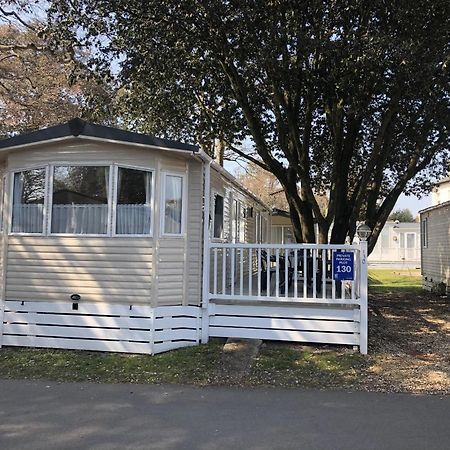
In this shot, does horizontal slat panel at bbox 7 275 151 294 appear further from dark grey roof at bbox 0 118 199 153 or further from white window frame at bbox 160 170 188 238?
dark grey roof at bbox 0 118 199 153

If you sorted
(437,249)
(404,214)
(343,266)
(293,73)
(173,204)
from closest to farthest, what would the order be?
(343,266)
(173,204)
(293,73)
(437,249)
(404,214)

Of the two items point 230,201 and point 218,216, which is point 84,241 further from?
point 230,201

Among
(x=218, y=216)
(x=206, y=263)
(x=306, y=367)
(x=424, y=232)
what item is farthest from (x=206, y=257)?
(x=424, y=232)

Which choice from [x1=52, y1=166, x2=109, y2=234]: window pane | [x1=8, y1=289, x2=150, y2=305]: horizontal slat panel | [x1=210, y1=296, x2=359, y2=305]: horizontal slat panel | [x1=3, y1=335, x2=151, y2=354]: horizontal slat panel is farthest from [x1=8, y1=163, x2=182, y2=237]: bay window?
[x1=3, y1=335, x2=151, y2=354]: horizontal slat panel

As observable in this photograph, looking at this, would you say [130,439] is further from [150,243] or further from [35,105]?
[35,105]

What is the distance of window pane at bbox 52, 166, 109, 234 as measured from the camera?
7.62 meters

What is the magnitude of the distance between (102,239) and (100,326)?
1299mm

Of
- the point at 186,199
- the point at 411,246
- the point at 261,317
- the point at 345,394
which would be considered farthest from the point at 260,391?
the point at 411,246

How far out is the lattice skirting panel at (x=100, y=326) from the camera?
293 inches

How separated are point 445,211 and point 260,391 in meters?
13.6

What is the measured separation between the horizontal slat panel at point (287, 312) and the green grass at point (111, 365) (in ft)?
1.75

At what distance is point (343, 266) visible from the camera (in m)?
7.47

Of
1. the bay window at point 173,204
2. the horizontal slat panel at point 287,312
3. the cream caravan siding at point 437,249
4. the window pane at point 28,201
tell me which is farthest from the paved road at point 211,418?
the cream caravan siding at point 437,249

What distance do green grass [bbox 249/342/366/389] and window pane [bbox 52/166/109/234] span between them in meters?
3.07
